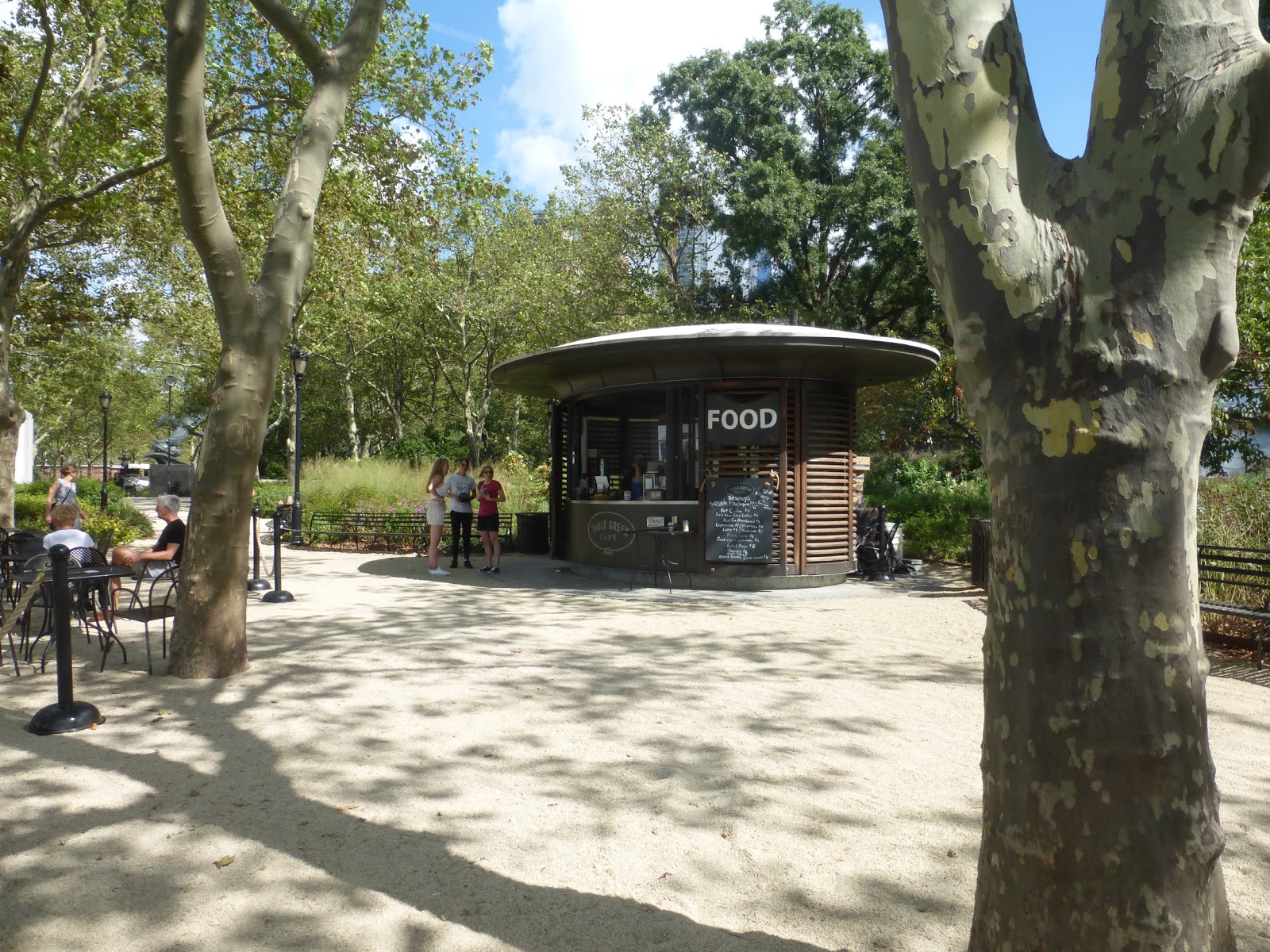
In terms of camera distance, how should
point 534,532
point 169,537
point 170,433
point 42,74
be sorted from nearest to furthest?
point 169,537 < point 42,74 < point 534,532 < point 170,433

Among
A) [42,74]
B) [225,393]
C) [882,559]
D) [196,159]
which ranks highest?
[42,74]

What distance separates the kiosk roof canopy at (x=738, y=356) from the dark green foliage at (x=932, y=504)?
137 inches

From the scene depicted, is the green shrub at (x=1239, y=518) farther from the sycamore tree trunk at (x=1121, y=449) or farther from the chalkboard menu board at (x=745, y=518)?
the sycamore tree trunk at (x=1121, y=449)

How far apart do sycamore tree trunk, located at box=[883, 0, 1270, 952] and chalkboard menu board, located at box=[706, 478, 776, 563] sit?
32.2 ft

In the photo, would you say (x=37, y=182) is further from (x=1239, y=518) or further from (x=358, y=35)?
(x=1239, y=518)

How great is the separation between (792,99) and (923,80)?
3051 cm

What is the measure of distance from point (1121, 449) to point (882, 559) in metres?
12.0

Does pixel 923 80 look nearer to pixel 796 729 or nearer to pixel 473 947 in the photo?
pixel 473 947

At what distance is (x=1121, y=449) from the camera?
2.04m

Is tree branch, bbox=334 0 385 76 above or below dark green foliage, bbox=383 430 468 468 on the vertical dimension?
above

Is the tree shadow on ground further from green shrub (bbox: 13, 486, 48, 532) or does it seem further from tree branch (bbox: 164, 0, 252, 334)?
green shrub (bbox: 13, 486, 48, 532)

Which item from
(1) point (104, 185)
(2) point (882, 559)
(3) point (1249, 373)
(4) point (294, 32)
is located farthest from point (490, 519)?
(3) point (1249, 373)

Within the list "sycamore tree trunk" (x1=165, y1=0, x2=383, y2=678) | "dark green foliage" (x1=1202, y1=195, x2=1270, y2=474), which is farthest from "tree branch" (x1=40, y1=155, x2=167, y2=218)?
"dark green foliage" (x1=1202, y1=195, x2=1270, y2=474)

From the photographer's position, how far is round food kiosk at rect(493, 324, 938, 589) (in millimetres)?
11938
